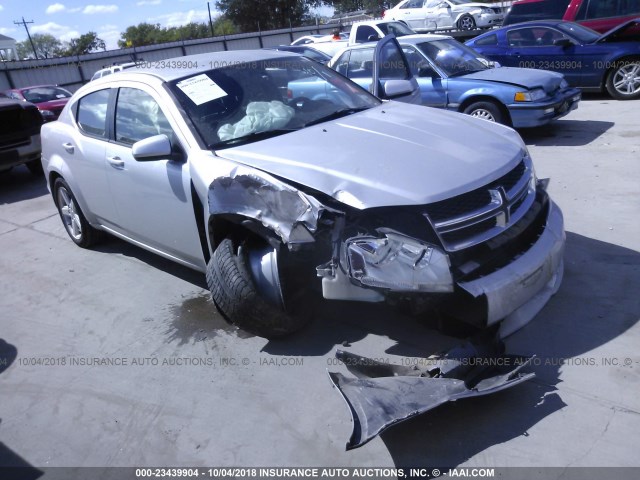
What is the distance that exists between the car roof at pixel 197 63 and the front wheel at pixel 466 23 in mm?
17443

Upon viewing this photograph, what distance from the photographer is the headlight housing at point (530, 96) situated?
8.06 m

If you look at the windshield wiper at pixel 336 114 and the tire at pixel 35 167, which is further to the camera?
the tire at pixel 35 167

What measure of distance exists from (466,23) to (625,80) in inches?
443

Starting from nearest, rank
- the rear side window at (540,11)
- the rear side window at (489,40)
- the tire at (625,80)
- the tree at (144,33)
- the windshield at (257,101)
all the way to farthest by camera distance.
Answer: the windshield at (257,101) → the tire at (625,80) → the rear side window at (489,40) → the rear side window at (540,11) → the tree at (144,33)

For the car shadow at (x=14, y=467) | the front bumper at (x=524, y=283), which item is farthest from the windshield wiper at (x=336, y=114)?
the car shadow at (x=14, y=467)

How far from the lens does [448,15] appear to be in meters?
20.6

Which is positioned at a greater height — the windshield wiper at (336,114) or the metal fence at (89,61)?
the windshield wiper at (336,114)

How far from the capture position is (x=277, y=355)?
372 centimetres

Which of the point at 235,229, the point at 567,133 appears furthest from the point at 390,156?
the point at 567,133

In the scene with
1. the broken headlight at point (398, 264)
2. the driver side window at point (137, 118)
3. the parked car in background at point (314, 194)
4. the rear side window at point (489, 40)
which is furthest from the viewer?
the rear side window at point (489, 40)

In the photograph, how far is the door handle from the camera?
15.0 ft

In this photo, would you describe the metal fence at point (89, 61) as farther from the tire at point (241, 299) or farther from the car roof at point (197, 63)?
the tire at point (241, 299)

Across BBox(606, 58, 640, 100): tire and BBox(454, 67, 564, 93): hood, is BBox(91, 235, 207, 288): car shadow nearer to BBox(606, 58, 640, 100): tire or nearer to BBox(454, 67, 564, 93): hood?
BBox(454, 67, 564, 93): hood

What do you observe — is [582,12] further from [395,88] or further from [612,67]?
[395,88]
